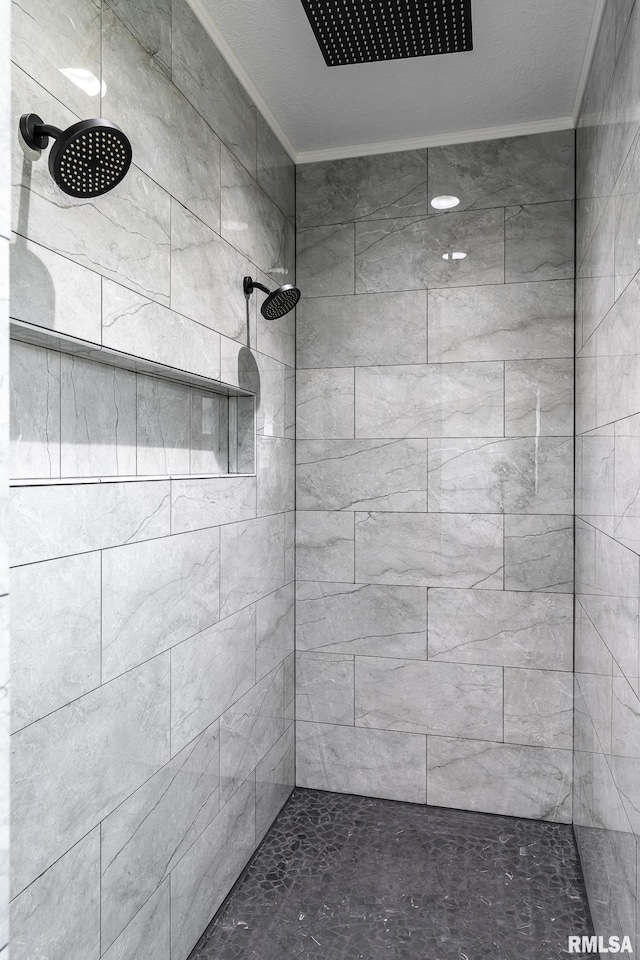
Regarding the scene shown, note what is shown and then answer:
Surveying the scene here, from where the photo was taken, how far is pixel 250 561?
7.39 ft

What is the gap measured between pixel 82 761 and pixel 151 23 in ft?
5.69

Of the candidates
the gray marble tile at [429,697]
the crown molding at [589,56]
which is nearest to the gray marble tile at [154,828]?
the gray marble tile at [429,697]

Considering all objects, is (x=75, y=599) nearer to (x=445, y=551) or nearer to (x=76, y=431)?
(x=76, y=431)

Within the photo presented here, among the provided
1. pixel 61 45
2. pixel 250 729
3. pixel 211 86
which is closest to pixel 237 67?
pixel 211 86

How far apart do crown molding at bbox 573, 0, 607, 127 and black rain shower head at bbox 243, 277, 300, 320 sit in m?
1.18

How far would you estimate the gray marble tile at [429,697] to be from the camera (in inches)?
102

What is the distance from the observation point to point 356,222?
2.71 meters

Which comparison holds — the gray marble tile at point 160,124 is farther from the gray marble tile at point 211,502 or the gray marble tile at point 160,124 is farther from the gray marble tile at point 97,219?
the gray marble tile at point 211,502

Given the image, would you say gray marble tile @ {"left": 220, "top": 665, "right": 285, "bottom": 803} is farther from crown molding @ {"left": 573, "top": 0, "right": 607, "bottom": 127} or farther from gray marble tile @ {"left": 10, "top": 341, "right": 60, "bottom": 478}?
crown molding @ {"left": 573, "top": 0, "right": 607, "bottom": 127}

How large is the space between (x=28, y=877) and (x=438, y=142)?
→ 2722mm

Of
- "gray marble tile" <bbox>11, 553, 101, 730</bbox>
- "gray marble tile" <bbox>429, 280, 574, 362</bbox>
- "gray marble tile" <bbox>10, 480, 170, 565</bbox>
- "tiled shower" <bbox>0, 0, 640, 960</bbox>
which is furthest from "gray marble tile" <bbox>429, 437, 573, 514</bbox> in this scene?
"gray marble tile" <bbox>11, 553, 101, 730</bbox>

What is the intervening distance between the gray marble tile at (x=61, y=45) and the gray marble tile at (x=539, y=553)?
198cm

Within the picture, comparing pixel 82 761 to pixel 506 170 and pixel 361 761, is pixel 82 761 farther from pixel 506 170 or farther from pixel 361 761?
pixel 506 170

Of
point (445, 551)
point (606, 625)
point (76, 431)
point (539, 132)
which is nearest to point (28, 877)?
point (76, 431)
